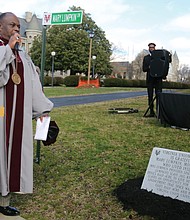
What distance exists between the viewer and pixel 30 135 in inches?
117

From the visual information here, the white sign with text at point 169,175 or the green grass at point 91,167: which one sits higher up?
the white sign with text at point 169,175

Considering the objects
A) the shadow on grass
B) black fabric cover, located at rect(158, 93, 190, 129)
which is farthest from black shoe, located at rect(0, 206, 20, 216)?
black fabric cover, located at rect(158, 93, 190, 129)

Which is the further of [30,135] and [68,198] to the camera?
[68,198]

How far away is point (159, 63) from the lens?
8.27m

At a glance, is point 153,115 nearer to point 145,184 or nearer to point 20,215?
point 145,184

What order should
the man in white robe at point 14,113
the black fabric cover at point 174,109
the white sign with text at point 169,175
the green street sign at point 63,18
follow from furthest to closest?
the black fabric cover at point 174,109 → the green street sign at point 63,18 → the white sign with text at point 169,175 → the man in white robe at point 14,113

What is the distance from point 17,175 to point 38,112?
24.1 inches

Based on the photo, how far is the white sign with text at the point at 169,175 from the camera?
10.4ft

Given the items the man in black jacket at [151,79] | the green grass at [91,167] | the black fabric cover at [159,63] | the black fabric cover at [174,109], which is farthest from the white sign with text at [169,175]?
the man in black jacket at [151,79]

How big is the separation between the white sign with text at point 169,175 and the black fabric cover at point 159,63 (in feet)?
17.0

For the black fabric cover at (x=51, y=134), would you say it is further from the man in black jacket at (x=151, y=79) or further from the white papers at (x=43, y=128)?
the man in black jacket at (x=151, y=79)

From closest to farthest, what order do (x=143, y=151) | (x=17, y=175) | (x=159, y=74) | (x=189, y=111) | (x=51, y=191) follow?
(x=17, y=175) → (x=51, y=191) → (x=143, y=151) → (x=189, y=111) → (x=159, y=74)

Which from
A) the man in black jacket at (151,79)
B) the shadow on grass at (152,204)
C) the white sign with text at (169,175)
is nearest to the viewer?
the shadow on grass at (152,204)

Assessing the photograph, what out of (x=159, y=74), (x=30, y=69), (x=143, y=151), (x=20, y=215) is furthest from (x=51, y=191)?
(x=159, y=74)
